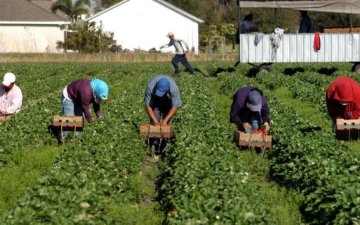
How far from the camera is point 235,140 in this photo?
12312mm

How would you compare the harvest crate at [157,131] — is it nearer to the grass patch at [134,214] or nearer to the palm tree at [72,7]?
the grass patch at [134,214]

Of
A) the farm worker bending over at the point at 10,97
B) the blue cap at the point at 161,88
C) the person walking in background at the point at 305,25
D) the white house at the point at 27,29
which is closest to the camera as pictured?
the blue cap at the point at 161,88

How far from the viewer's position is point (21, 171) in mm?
10562

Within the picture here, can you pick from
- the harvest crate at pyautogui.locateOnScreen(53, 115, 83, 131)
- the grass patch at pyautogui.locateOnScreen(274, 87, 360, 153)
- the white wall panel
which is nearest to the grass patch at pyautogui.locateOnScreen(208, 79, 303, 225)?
the grass patch at pyautogui.locateOnScreen(274, 87, 360, 153)

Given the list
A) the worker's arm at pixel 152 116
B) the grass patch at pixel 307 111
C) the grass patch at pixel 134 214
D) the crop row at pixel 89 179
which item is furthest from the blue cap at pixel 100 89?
the grass patch at pixel 134 214

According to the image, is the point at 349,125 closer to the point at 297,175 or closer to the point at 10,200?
the point at 297,175

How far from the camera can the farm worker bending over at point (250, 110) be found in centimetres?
1187

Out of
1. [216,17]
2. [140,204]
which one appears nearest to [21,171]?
[140,204]

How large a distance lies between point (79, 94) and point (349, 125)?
15.2ft

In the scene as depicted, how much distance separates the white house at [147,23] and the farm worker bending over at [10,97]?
49.9 meters

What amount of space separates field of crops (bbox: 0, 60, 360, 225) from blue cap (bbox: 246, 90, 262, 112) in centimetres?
56

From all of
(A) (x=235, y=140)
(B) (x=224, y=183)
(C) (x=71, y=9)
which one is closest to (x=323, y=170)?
(B) (x=224, y=183)

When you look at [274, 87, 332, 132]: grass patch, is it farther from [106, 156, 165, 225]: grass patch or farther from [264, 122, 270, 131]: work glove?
[106, 156, 165, 225]: grass patch

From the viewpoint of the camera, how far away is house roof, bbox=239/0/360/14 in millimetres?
29578
